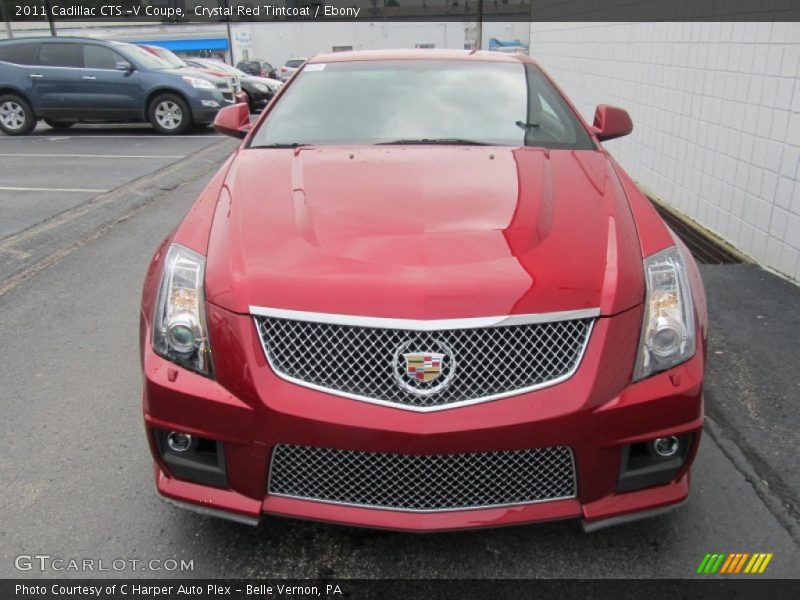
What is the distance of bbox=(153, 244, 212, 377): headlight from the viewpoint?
82.3 inches

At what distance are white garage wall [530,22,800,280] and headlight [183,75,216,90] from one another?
7.51 m

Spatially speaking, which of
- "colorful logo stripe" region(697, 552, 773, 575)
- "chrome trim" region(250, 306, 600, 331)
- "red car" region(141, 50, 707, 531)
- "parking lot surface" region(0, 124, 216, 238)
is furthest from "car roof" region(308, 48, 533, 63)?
"parking lot surface" region(0, 124, 216, 238)

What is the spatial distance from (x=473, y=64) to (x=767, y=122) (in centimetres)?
267

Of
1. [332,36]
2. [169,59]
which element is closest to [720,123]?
[169,59]

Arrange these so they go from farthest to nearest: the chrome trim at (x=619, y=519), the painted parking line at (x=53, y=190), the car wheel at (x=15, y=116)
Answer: the car wheel at (x=15, y=116)
the painted parking line at (x=53, y=190)
the chrome trim at (x=619, y=519)

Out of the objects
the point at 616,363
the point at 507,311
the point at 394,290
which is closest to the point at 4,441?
the point at 394,290

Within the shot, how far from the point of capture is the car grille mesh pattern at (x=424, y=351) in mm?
1965

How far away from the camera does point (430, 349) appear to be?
1.96m

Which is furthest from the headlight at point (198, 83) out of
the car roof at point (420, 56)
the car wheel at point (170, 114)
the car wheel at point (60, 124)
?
the car roof at point (420, 56)

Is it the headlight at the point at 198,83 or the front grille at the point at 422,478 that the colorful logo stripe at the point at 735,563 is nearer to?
the front grille at the point at 422,478

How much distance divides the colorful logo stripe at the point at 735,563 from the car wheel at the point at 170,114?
12.5 m

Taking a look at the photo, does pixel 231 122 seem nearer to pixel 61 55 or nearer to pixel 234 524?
pixel 234 524

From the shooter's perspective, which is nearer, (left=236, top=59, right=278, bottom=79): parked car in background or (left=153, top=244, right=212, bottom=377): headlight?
(left=153, top=244, right=212, bottom=377): headlight

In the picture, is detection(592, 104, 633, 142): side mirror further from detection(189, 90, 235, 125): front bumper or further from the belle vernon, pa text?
detection(189, 90, 235, 125): front bumper
